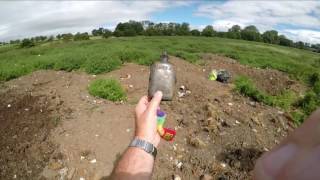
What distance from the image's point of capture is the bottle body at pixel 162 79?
3.32 meters

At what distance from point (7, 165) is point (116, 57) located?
6094mm

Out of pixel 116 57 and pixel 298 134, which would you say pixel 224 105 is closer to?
pixel 116 57

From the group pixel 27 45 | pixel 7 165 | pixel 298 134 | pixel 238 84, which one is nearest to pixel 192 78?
pixel 238 84

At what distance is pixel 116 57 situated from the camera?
38.0 ft

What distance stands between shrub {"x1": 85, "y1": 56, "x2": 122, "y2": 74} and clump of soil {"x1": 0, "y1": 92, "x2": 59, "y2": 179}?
240cm

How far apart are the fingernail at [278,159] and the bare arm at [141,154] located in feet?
4.07

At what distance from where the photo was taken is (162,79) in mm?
3357

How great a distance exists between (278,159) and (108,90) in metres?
7.36

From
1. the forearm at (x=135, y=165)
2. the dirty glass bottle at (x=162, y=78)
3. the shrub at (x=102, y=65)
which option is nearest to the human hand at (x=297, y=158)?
the forearm at (x=135, y=165)

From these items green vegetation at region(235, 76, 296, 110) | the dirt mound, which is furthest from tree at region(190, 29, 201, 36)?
green vegetation at region(235, 76, 296, 110)

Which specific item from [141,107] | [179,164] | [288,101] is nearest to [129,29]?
[288,101]

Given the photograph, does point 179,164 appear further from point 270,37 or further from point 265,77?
point 270,37

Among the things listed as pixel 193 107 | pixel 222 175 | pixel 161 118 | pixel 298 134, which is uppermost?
pixel 298 134

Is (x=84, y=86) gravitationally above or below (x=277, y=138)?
above
